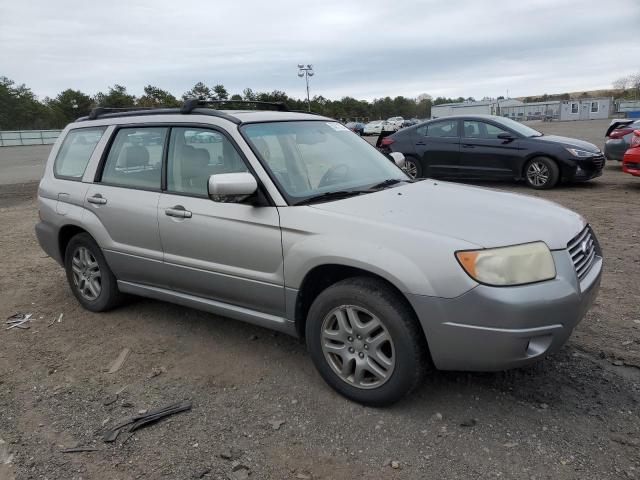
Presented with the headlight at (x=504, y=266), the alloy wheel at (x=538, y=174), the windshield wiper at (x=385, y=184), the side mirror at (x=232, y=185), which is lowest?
the alloy wheel at (x=538, y=174)

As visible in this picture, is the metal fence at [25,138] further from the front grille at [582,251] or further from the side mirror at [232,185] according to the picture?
Answer: the front grille at [582,251]

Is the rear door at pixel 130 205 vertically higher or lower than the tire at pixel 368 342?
higher

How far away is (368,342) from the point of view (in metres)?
2.98

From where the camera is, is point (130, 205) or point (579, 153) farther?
point (579, 153)

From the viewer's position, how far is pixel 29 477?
2650mm

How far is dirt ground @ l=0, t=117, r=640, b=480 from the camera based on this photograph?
8.63 feet

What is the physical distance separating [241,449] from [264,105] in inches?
125

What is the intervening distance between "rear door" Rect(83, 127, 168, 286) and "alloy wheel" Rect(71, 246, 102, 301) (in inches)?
13.8

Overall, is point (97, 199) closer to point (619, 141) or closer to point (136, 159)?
point (136, 159)

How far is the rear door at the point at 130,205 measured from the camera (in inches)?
158

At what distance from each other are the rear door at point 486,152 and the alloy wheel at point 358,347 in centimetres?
827

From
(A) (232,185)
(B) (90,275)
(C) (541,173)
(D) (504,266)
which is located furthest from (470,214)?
(C) (541,173)

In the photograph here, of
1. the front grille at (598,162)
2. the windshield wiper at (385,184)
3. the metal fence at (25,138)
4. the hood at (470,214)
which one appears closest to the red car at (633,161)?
the front grille at (598,162)

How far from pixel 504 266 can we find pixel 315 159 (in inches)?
65.6
